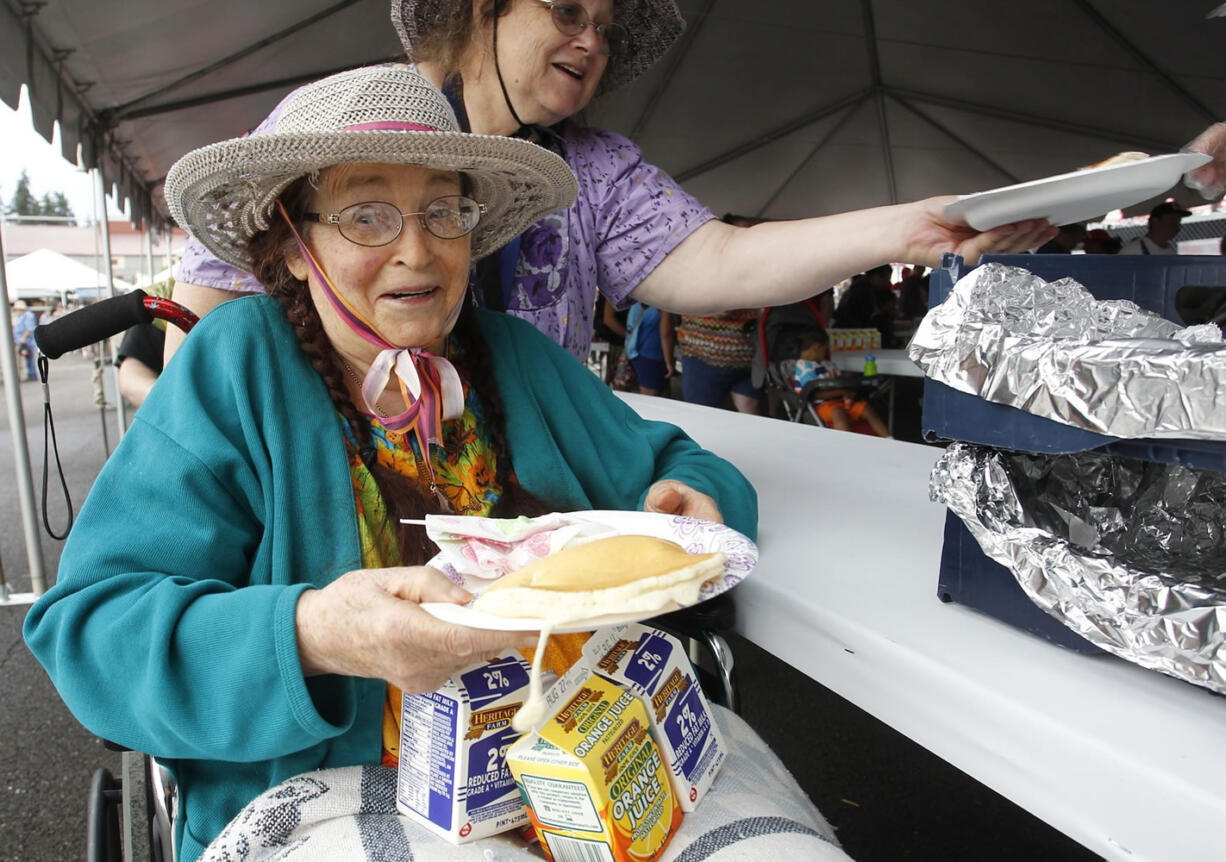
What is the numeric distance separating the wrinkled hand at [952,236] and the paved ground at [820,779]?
5.00 ft

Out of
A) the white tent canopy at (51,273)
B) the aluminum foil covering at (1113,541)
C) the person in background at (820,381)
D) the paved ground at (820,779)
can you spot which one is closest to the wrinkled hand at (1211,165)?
the aluminum foil covering at (1113,541)

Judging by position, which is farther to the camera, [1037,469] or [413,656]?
[1037,469]

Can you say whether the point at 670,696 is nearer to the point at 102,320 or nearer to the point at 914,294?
the point at 102,320

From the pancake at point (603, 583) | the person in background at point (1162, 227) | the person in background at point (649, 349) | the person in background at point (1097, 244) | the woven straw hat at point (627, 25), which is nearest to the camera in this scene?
the pancake at point (603, 583)

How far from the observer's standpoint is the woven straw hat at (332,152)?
113cm

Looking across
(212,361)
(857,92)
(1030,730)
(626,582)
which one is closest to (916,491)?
(1030,730)

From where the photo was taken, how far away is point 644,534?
1.00 metres

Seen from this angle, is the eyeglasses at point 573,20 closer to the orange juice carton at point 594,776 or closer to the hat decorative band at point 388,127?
the hat decorative band at point 388,127

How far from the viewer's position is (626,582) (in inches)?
31.2

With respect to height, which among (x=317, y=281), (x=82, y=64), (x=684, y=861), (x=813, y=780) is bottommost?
(x=813, y=780)

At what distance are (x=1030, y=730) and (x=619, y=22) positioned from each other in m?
1.77

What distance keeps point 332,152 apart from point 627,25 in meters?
1.11

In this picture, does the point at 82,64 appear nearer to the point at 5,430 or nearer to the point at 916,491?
the point at 916,491

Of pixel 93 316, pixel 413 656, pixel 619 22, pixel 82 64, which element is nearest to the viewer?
pixel 413 656
